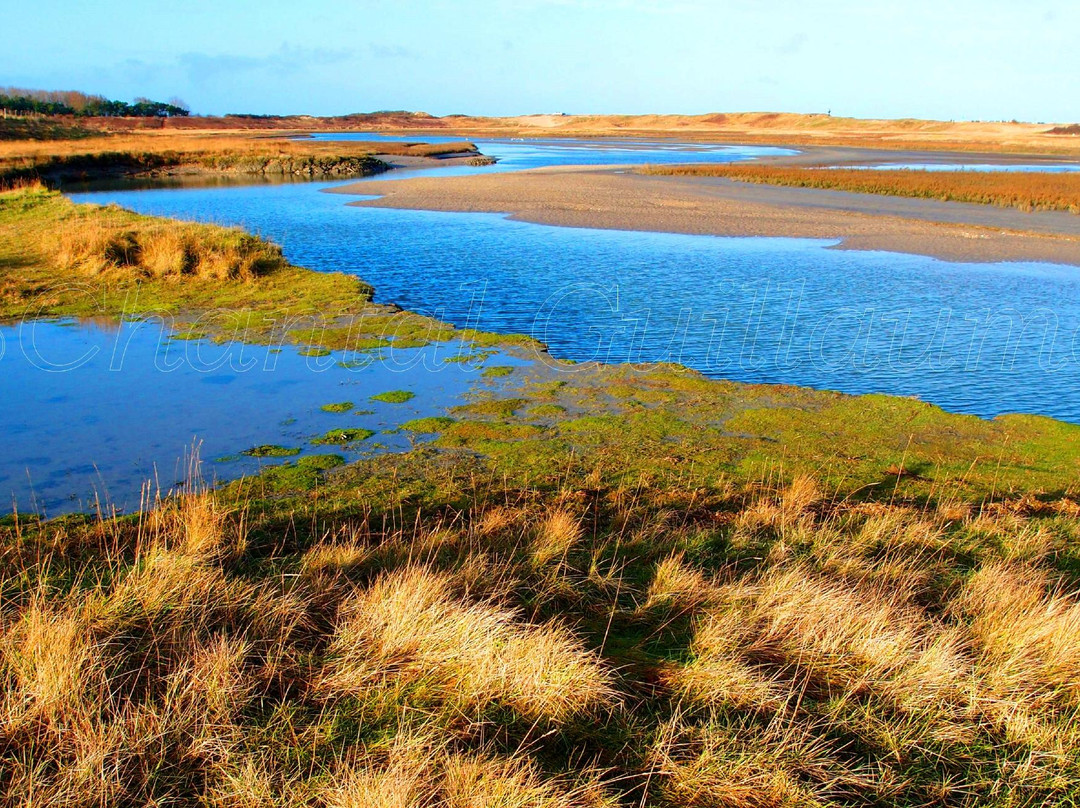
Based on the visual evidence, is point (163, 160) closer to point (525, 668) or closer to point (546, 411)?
point (546, 411)

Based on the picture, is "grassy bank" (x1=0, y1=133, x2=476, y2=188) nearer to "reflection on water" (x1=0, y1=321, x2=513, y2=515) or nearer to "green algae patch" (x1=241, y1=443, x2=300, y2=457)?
"reflection on water" (x1=0, y1=321, x2=513, y2=515)

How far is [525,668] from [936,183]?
153 ft

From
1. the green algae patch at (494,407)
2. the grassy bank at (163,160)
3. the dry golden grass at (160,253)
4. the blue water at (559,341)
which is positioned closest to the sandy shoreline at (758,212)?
the blue water at (559,341)

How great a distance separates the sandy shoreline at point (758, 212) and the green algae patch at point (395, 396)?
19730 mm

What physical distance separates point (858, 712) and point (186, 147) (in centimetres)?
6693

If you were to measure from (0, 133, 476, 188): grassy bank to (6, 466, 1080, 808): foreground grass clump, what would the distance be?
145 feet

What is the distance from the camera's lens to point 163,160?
54781mm

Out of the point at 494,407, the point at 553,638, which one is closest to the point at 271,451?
the point at 494,407

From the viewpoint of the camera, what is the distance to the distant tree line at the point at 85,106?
324 ft

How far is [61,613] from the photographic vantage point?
16.4ft

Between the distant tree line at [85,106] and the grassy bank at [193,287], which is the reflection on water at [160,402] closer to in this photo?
the grassy bank at [193,287]

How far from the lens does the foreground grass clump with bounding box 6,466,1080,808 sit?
164 inches

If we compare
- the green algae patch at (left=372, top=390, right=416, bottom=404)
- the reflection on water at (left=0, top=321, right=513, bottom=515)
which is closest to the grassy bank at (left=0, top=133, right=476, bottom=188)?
the reflection on water at (left=0, top=321, right=513, bottom=515)

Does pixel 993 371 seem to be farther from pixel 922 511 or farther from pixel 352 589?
pixel 352 589
